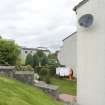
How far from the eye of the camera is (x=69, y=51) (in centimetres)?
3400

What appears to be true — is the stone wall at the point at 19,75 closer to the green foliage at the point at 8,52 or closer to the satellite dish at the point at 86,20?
the satellite dish at the point at 86,20

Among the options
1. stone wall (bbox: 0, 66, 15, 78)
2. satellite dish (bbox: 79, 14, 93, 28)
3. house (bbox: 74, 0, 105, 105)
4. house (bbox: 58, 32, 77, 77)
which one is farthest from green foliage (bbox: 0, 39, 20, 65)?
house (bbox: 58, 32, 77, 77)

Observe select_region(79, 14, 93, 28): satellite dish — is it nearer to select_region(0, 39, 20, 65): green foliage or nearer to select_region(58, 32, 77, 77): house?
select_region(0, 39, 20, 65): green foliage

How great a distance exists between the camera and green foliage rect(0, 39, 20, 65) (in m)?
21.5

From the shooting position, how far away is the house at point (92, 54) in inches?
517

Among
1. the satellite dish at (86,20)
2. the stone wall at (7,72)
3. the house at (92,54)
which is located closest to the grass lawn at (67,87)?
the house at (92,54)

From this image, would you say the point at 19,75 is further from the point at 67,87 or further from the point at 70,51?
the point at 70,51

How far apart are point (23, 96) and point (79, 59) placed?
7057 millimetres

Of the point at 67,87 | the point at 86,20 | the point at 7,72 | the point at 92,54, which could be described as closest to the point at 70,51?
the point at 67,87

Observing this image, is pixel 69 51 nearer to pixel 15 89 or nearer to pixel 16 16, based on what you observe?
pixel 16 16

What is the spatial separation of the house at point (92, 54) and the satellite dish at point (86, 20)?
47 millimetres

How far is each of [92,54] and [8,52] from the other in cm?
973

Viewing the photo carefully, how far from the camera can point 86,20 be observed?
1365cm

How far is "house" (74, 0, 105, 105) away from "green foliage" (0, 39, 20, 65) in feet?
26.3
